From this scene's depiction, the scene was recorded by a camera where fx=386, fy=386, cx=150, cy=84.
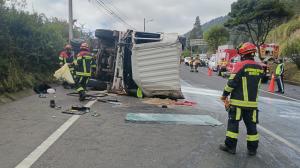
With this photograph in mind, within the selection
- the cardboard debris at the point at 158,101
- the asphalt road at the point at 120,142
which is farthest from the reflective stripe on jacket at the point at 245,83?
the cardboard debris at the point at 158,101

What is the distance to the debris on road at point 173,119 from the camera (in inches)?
327

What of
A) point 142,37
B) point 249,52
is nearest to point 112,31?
point 142,37

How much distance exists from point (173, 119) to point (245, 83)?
286 centimetres

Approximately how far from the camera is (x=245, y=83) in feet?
20.0

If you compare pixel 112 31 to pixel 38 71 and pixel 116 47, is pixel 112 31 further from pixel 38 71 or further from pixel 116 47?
pixel 38 71

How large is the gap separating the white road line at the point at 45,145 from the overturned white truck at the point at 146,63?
4.03 m

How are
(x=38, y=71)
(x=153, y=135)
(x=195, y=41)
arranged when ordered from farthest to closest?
(x=195, y=41) < (x=38, y=71) < (x=153, y=135)

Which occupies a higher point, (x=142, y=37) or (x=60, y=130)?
(x=142, y=37)

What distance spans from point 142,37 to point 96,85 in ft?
9.56

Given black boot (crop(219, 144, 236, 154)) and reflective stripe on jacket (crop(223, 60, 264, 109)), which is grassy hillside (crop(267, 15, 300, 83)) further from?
black boot (crop(219, 144, 236, 154))

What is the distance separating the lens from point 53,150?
563 centimetres

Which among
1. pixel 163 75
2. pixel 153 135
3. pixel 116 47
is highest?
pixel 116 47

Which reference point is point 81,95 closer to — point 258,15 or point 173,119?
point 173,119

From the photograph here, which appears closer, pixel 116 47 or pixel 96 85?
pixel 116 47
